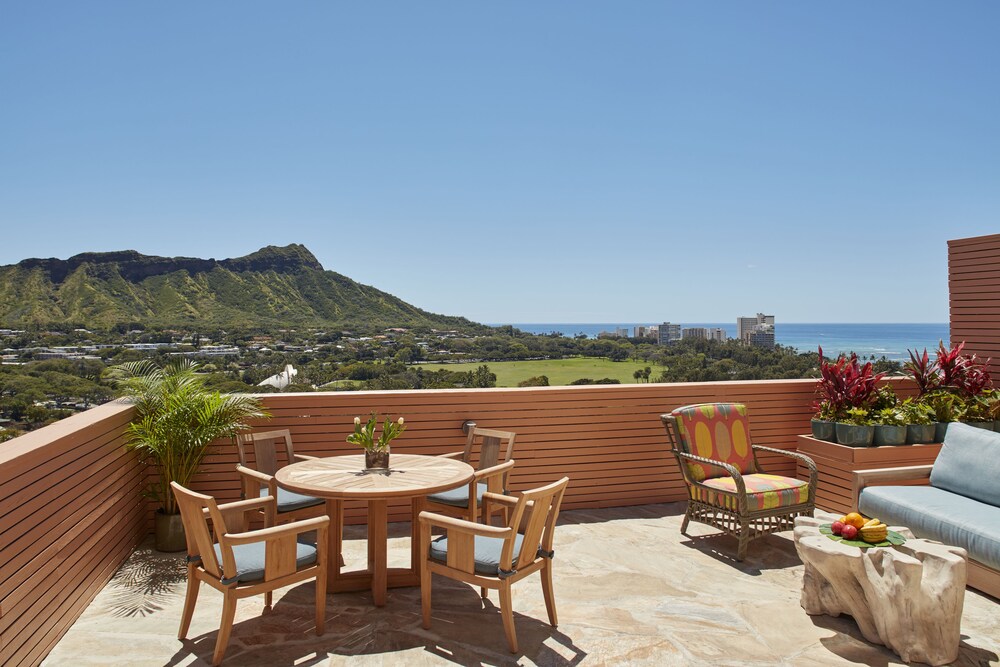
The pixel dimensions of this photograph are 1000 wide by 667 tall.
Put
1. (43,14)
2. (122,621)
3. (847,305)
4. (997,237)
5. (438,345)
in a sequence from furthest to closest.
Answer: (847,305) → (438,345) → (43,14) → (997,237) → (122,621)

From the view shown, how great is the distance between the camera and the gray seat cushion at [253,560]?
2.81 meters

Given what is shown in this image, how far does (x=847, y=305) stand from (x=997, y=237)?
2607 centimetres

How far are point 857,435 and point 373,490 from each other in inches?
159

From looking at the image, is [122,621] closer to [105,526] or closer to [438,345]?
[105,526]

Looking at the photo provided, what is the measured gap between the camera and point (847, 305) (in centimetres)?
2925

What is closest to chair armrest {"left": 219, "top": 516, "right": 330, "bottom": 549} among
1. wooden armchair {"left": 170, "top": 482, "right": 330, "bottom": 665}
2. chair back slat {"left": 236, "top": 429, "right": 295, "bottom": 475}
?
wooden armchair {"left": 170, "top": 482, "right": 330, "bottom": 665}

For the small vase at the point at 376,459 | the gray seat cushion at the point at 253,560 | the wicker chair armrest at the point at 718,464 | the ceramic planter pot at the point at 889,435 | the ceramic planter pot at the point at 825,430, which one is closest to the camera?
the gray seat cushion at the point at 253,560

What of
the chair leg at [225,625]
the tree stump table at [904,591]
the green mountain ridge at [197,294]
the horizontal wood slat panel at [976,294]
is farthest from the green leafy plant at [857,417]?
the green mountain ridge at [197,294]

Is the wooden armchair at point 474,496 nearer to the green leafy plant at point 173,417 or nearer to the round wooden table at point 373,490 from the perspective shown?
the round wooden table at point 373,490

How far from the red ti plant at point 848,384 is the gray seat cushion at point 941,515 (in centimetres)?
115

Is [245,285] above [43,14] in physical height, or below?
below

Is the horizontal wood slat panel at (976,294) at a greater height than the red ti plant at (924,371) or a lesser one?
greater

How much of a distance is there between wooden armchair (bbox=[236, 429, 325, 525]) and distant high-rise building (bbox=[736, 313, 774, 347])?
28.8ft

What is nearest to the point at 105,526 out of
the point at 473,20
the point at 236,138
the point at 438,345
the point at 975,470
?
the point at 975,470
